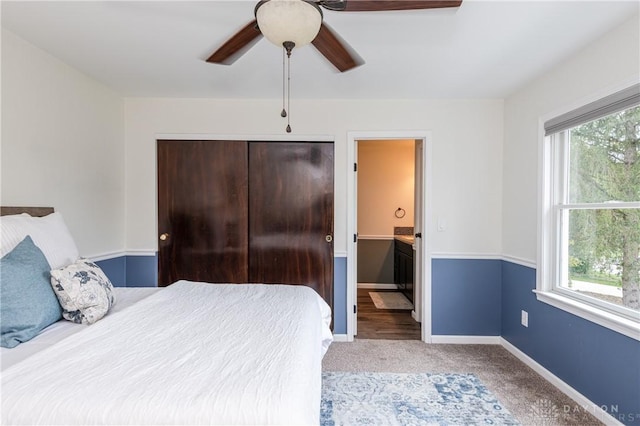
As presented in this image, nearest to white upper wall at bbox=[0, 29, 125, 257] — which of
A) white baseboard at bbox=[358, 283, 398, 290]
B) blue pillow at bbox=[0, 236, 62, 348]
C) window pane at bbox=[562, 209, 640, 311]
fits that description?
blue pillow at bbox=[0, 236, 62, 348]

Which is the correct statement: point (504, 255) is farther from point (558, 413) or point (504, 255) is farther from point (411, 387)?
point (411, 387)

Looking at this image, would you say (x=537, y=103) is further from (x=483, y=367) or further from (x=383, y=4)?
(x=483, y=367)

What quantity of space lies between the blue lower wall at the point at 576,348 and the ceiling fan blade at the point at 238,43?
2.56 metres

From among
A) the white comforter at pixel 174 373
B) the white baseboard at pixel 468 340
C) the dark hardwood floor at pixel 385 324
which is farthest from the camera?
the dark hardwood floor at pixel 385 324

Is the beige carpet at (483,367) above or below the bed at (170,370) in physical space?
below

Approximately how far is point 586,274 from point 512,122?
4.81ft

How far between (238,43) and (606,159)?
7.69ft

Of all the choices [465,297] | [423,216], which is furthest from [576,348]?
[423,216]

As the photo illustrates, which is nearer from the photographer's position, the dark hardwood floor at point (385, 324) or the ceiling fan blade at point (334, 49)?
the ceiling fan blade at point (334, 49)

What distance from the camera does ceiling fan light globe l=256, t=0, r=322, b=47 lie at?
1194mm

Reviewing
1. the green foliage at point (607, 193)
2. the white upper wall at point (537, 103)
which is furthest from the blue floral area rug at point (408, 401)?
the white upper wall at point (537, 103)

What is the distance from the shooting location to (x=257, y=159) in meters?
3.16

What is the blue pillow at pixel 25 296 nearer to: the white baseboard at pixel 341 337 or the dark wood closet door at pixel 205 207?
the dark wood closet door at pixel 205 207

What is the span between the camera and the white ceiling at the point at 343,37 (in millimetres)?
1709
